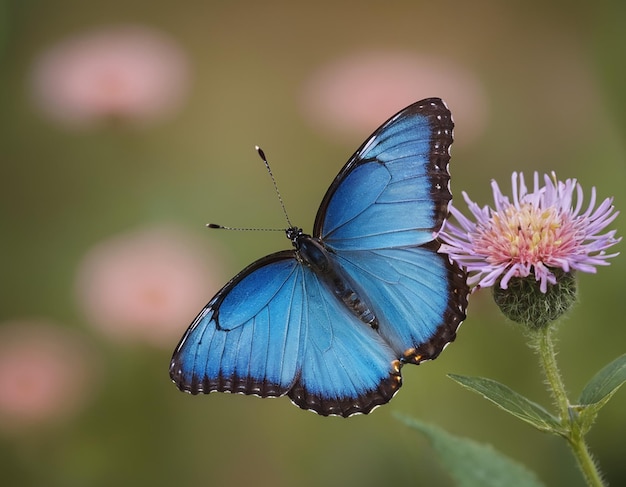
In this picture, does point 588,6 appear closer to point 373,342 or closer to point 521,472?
point 373,342

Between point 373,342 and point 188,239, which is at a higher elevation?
point 188,239

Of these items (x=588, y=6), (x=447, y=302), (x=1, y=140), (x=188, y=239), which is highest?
(x=1, y=140)

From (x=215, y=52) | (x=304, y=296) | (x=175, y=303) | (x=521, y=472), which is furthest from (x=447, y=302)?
(x=215, y=52)

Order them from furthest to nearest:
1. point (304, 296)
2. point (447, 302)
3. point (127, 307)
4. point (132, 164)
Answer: point (132, 164), point (127, 307), point (304, 296), point (447, 302)

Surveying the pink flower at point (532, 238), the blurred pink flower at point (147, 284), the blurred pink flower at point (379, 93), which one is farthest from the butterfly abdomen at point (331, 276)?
the blurred pink flower at point (379, 93)

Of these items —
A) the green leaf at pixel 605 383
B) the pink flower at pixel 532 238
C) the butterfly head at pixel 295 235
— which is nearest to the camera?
the green leaf at pixel 605 383

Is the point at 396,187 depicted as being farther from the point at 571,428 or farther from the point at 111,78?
the point at 111,78

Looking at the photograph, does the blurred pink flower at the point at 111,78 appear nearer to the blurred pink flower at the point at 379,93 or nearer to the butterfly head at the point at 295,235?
the blurred pink flower at the point at 379,93
